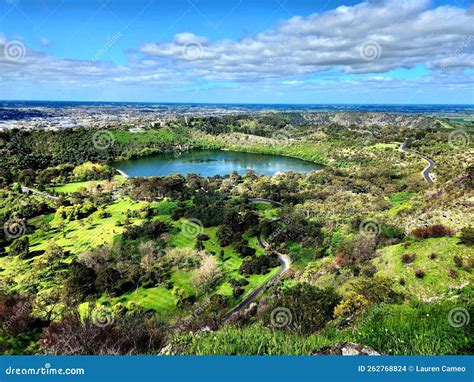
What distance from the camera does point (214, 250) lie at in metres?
36.3

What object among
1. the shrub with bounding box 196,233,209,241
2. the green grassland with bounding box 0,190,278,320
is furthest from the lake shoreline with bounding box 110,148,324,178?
the shrub with bounding box 196,233,209,241

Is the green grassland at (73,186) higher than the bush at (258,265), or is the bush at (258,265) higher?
the bush at (258,265)

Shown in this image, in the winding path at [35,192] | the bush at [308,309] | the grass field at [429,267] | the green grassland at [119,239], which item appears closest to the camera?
the bush at [308,309]

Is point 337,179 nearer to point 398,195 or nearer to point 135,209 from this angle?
point 398,195

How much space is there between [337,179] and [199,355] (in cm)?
6171

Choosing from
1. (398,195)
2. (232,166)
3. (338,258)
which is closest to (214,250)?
(338,258)

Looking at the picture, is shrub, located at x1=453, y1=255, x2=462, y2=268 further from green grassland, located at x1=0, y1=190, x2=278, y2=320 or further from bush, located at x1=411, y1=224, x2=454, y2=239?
green grassland, located at x1=0, y1=190, x2=278, y2=320

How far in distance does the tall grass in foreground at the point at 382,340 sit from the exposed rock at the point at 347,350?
0.15m

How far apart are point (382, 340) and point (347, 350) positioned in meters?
0.76

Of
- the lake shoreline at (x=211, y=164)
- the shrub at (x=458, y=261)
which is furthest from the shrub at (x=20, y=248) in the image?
the lake shoreline at (x=211, y=164)

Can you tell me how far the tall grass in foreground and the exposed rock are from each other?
151 mm

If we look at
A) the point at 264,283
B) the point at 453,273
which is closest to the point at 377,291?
the point at 453,273

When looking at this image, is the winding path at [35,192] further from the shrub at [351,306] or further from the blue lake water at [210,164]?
the shrub at [351,306]

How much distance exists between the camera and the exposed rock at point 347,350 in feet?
18.0
